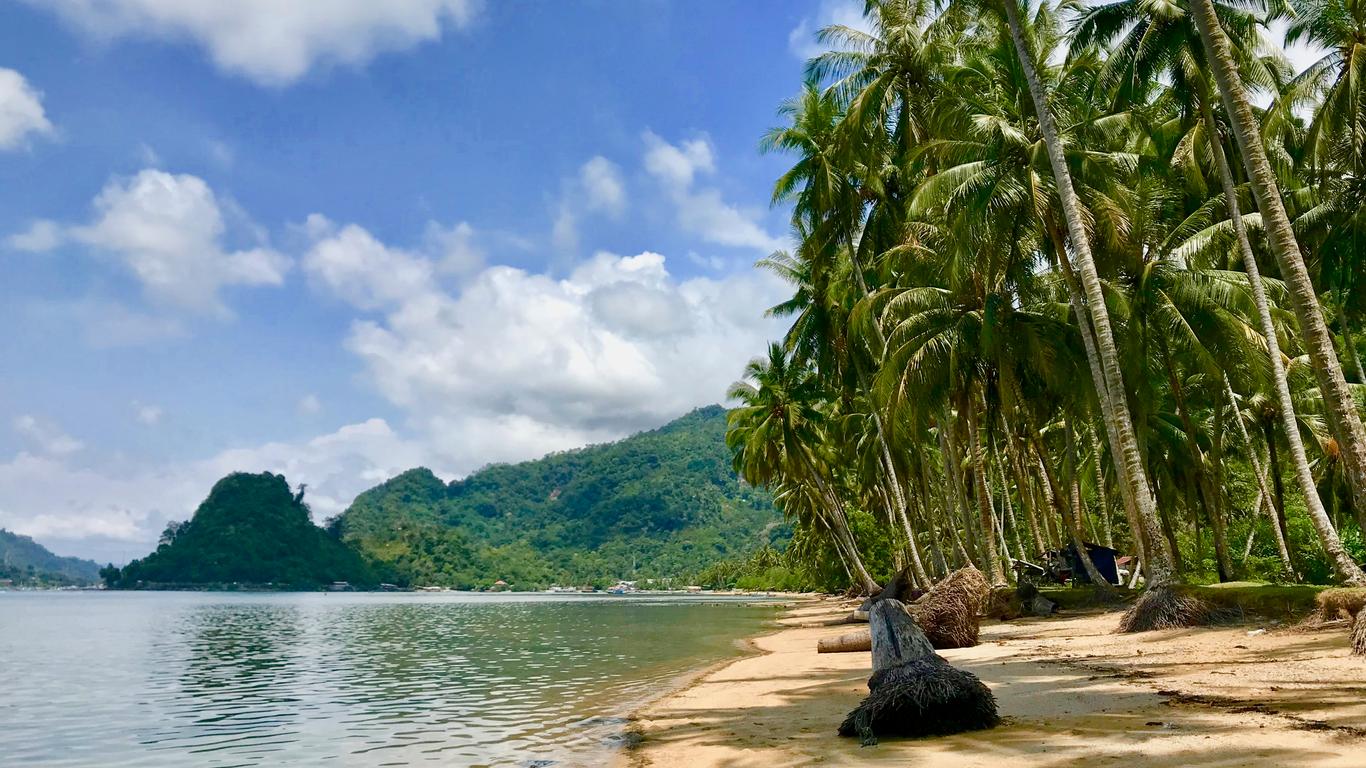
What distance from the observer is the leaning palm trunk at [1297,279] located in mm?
11539

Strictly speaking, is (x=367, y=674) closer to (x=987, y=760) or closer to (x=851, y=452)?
(x=987, y=760)

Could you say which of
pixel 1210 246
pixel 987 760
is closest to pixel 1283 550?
pixel 1210 246

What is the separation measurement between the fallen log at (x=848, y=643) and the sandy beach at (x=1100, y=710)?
167 inches

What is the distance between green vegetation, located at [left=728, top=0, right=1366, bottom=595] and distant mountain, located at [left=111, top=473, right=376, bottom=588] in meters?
151

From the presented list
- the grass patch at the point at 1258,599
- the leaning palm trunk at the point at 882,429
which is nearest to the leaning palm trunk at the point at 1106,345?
the grass patch at the point at 1258,599

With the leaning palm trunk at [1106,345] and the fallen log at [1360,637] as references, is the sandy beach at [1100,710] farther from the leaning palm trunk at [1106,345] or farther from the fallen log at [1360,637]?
the leaning palm trunk at [1106,345]

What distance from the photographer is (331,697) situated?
1633cm

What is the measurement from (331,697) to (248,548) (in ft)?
521

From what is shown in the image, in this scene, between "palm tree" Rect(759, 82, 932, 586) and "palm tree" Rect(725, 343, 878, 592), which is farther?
"palm tree" Rect(725, 343, 878, 592)

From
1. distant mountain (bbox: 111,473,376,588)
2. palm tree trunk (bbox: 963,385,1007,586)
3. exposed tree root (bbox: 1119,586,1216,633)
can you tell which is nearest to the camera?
exposed tree root (bbox: 1119,586,1216,633)

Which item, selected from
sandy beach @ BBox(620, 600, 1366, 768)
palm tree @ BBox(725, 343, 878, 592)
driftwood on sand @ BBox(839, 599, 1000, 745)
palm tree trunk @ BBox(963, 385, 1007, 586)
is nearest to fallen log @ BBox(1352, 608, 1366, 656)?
sandy beach @ BBox(620, 600, 1366, 768)

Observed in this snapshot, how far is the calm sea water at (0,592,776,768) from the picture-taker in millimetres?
11078

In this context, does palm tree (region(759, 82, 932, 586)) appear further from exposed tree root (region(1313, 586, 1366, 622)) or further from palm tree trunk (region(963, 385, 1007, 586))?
exposed tree root (region(1313, 586, 1366, 622))

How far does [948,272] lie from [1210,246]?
638 cm
